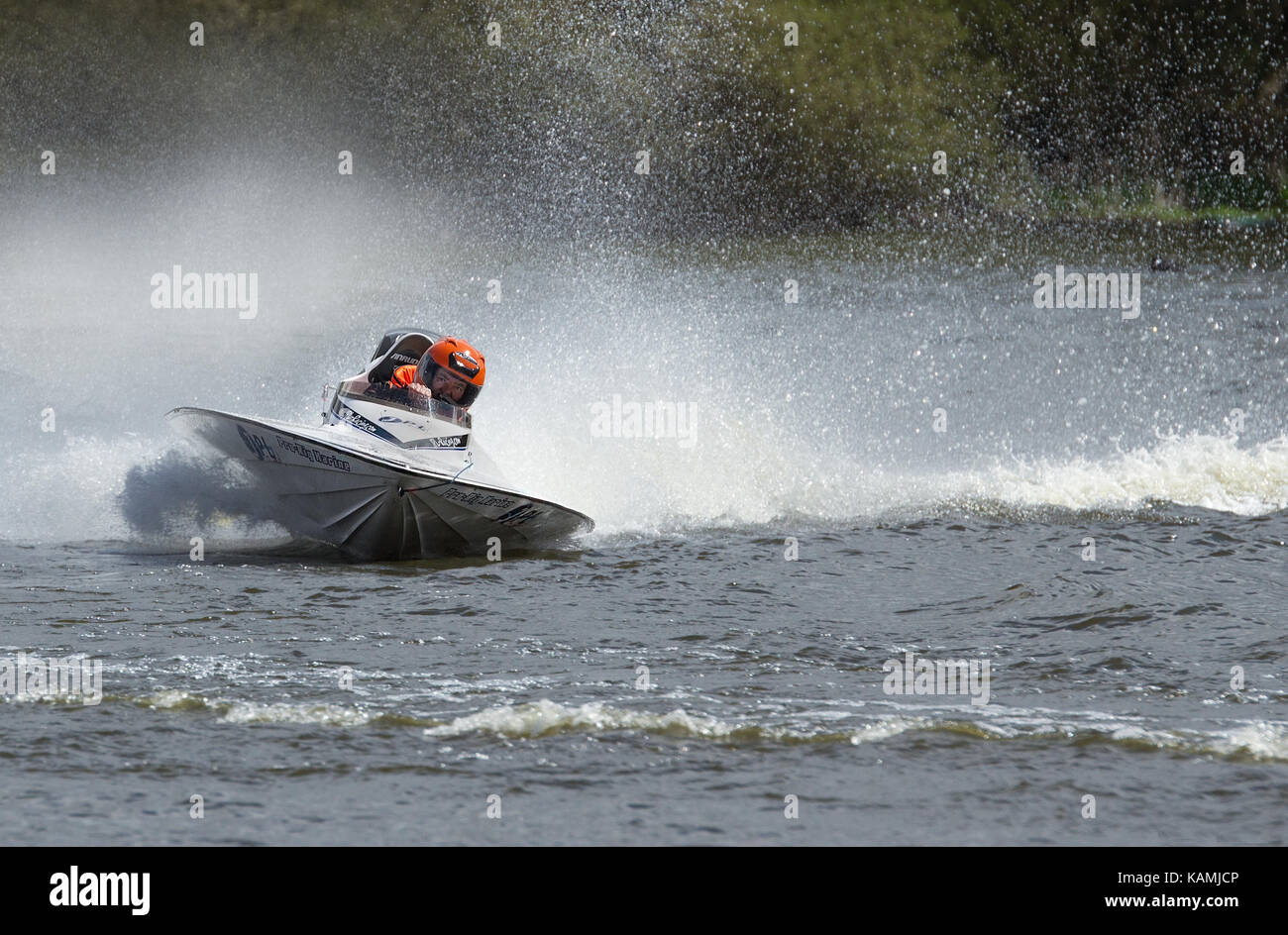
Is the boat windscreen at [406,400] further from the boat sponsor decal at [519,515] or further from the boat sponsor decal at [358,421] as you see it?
the boat sponsor decal at [519,515]

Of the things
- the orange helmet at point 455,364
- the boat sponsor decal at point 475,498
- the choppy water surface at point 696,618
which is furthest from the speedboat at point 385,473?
the choppy water surface at point 696,618

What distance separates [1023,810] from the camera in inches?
291

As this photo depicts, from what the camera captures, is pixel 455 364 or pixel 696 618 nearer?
pixel 696 618

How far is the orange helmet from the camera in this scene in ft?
41.6

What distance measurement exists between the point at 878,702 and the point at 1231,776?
2.13 m

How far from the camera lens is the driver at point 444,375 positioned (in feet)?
41.5

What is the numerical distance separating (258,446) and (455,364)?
1887 mm

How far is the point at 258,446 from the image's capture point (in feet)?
40.9

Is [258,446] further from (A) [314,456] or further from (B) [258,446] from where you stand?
(A) [314,456]

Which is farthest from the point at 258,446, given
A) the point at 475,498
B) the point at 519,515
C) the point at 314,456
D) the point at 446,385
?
the point at 519,515

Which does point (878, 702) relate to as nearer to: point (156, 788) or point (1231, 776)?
point (1231, 776)

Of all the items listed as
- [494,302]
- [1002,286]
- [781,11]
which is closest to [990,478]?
[494,302]

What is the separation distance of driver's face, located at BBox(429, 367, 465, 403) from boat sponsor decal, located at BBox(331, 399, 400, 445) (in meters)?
0.60

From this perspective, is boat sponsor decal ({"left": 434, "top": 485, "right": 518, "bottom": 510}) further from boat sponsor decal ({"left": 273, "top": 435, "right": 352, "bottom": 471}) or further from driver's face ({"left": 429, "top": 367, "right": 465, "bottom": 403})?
driver's face ({"left": 429, "top": 367, "right": 465, "bottom": 403})
